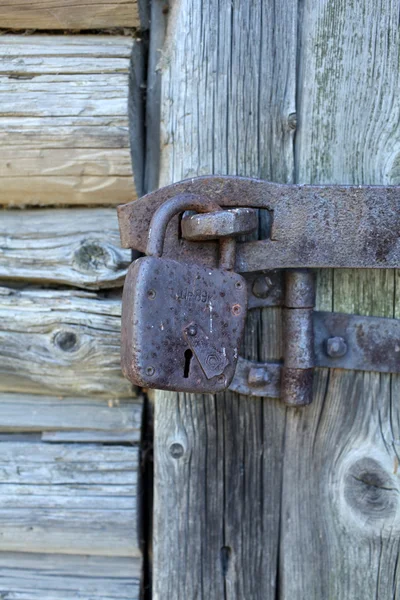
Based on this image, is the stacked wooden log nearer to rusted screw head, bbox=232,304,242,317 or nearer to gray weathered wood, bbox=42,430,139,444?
gray weathered wood, bbox=42,430,139,444

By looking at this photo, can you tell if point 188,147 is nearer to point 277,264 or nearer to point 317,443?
point 277,264

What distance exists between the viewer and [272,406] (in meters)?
1.03

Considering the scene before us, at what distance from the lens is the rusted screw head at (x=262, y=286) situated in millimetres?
976

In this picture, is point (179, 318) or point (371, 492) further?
point (371, 492)

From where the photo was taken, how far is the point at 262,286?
0.98 meters

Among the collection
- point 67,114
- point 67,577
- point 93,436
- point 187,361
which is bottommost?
point 67,577

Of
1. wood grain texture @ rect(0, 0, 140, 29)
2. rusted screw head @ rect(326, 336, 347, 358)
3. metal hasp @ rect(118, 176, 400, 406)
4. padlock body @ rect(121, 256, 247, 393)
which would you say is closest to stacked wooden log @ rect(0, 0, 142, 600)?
wood grain texture @ rect(0, 0, 140, 29)

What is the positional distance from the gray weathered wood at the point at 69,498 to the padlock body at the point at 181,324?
0.36 meters

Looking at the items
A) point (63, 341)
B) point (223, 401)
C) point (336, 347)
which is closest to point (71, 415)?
point (63, 341)

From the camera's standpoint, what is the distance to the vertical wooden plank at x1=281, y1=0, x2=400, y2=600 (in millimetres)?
993

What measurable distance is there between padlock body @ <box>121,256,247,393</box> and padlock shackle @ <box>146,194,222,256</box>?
1.3 inches

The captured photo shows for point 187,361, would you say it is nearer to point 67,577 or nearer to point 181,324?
point 181,324

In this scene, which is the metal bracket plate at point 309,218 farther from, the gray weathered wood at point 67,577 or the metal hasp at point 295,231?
the gray weathered wood at point 67,577

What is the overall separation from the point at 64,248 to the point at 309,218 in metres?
0.49
